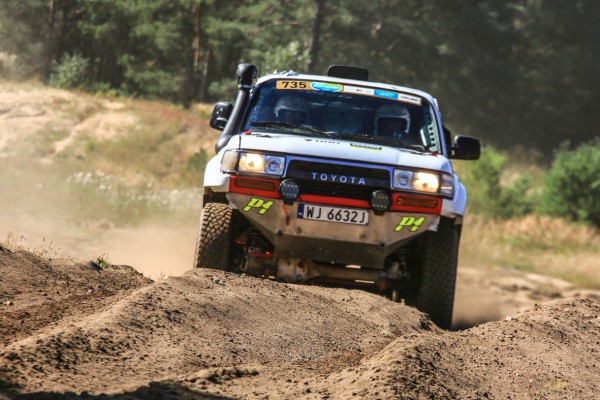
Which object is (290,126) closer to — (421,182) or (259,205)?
(259,205)

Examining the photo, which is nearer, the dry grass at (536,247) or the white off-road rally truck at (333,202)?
the white off-road rally truck at (333,202)

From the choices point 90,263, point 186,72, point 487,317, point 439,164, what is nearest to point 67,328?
point 90,263

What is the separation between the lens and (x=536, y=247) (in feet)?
84.1

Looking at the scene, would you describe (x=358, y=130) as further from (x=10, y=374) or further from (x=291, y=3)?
(x=291, y=3)

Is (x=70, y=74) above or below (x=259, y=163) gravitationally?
above

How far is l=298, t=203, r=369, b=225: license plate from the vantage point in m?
8.54

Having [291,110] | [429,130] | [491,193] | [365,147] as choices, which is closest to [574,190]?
[491,193]

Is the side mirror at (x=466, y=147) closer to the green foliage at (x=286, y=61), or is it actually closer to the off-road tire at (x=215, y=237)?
the off-road tire at (x=215, y=237)

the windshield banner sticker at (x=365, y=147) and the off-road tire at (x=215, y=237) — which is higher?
the windshield banner sticker at (x=365, y=147)

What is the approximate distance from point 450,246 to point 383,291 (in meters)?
0.86

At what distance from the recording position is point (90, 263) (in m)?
8.53

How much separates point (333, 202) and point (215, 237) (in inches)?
39.7

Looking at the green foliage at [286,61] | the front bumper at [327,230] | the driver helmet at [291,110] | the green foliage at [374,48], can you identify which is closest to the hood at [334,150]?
the front bumper at [327,230]

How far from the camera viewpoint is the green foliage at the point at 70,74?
4959 centimetres
